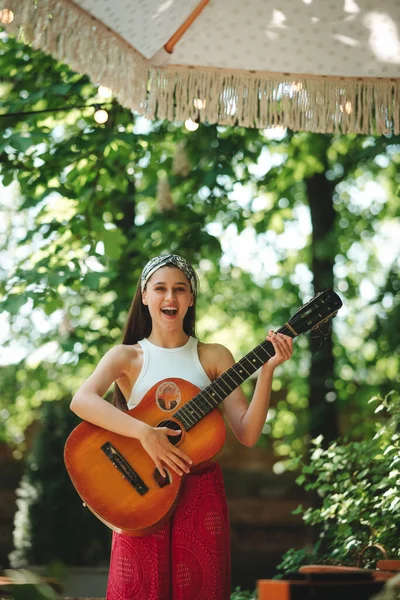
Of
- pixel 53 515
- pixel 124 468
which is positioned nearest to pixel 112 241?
pixel 124 468

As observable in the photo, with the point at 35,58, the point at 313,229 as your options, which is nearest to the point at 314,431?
the point at 313,229

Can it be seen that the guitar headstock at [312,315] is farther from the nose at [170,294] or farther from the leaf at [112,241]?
the leaf at [112,241]

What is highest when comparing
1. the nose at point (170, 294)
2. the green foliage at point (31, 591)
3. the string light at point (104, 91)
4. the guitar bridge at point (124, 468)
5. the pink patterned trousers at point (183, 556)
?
the string light at point (104, 91)

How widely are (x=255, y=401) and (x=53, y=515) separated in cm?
550

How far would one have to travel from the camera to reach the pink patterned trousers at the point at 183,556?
2.77 metres

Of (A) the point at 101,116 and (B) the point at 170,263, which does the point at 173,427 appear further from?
(A) the point at 101,116

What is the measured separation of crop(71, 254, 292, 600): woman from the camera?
9.11 ft

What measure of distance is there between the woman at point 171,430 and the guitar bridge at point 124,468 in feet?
0.28

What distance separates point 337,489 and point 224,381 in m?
1.80

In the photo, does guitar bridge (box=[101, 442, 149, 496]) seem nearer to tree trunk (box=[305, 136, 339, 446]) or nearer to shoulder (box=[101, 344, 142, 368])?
shoulder (box=[101, 344, 142, 368])

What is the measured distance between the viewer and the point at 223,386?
2930 millimetres

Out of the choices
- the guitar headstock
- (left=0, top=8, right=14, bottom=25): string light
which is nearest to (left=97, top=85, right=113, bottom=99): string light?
(left=0, top=8, right=14, bottom=25): string light

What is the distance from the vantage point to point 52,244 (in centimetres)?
577

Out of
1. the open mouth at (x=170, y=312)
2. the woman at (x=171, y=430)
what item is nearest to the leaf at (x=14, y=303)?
the woman at (x=171, y=430)
